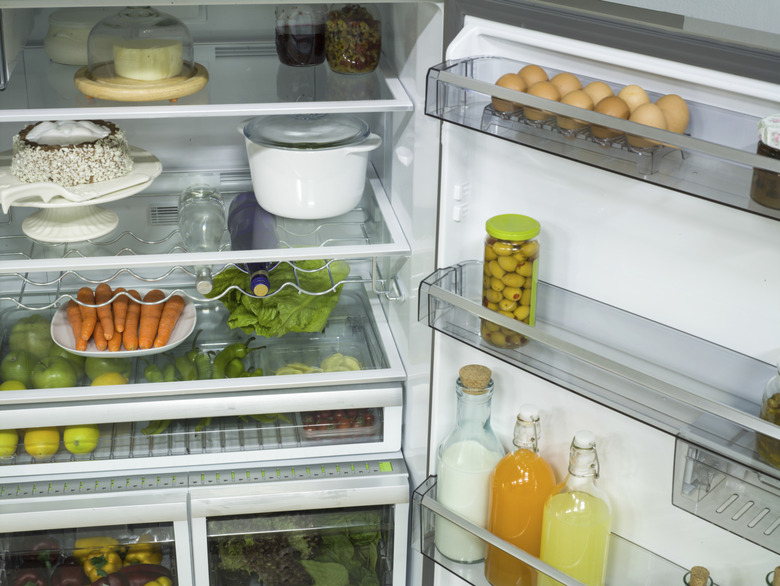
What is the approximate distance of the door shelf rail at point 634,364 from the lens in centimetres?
96

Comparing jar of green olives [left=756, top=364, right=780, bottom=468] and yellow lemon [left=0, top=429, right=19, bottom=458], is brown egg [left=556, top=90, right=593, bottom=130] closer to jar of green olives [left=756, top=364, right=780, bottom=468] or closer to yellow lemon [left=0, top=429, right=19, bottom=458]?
jar of green olives [left=756, top=364, right=780, bottom=468]

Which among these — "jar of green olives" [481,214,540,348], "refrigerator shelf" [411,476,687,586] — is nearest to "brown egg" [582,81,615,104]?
"jar of green olives" [481,214,540,348]

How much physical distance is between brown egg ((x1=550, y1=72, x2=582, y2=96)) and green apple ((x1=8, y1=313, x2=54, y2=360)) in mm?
1257

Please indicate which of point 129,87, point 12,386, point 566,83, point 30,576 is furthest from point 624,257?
point 30,576

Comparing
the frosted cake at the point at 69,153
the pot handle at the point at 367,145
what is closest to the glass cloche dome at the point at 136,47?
the frosted cake at the point at 69,153

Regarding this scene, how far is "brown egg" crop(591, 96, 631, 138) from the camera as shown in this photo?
988 mm

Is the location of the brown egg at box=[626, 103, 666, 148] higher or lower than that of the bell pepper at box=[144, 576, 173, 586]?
higher

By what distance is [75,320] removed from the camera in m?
1.81

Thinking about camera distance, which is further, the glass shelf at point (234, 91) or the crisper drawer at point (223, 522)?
the crisper drawer at point (223, 522)

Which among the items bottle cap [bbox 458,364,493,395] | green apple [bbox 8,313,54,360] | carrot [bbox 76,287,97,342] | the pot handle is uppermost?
the pot handle

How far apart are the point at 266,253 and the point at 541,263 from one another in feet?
1.86

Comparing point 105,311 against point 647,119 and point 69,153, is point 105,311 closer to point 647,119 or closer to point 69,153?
point 69,153

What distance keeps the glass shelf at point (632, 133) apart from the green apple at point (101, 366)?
38.9 inches

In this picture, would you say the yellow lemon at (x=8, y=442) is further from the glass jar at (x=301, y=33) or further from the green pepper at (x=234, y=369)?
the glass jar at (x=301, y=33)
